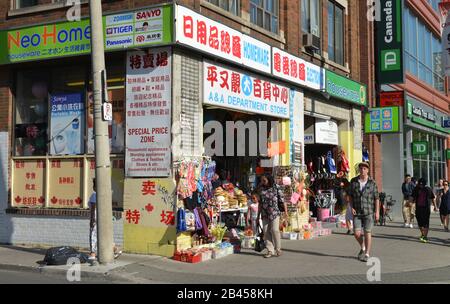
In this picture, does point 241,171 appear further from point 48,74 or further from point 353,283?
point 353,283

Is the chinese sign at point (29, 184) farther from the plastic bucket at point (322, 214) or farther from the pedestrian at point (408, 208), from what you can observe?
the pedestrian at point (408, 208)

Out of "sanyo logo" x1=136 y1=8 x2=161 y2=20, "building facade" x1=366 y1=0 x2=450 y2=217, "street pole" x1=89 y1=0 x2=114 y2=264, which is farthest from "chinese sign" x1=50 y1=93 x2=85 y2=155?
"building facade" x1=366 y1=0 x2=450 y2=217

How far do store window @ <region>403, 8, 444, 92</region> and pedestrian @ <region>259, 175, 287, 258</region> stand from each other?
1763cm

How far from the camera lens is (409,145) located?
26859mm

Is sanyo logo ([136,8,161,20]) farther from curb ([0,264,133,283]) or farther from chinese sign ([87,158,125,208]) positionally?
curb ([0,264,133,283])

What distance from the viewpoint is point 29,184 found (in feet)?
44.2

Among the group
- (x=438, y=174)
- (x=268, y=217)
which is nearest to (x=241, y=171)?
(x=268, y=217)

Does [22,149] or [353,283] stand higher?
[22,149]

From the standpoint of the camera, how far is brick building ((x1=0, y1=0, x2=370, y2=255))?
456 inches

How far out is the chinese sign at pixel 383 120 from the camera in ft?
69.5

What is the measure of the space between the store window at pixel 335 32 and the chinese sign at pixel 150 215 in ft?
34.2
